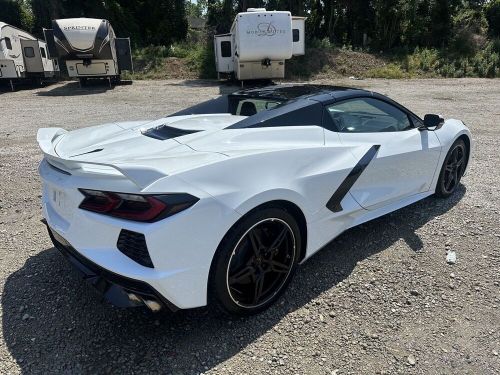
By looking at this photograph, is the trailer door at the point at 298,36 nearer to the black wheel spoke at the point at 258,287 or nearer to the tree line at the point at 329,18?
the tree line at the point at 329,18

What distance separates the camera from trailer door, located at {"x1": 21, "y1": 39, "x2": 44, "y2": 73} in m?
15.2

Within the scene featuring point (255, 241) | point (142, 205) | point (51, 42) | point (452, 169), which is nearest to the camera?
→ point (142, 205)

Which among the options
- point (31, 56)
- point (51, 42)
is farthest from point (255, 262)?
point (31, 56)

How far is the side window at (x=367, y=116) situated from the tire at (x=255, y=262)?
1.02 meters

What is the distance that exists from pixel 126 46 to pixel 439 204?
15564mm

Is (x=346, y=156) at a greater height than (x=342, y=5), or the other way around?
(x=342, y=5)

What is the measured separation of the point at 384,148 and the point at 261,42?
12.4 meters

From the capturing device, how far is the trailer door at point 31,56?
49.9 feet

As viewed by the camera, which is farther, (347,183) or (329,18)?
(329,18)

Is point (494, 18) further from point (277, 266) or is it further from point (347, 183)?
point (277, 266)

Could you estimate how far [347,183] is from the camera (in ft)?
9.09

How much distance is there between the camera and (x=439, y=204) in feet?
13.1

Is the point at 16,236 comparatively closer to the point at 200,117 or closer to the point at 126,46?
the point at 200,117

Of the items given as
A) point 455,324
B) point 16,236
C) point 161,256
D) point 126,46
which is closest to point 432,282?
point 455,324
